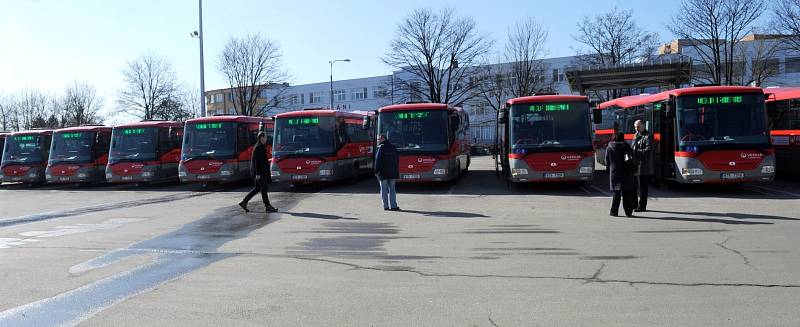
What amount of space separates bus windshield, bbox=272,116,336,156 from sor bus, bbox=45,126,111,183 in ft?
31.2

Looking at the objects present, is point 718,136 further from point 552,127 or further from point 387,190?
point 387,190

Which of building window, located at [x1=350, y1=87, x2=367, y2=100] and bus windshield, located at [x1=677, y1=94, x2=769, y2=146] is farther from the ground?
building window, located at [x1=350, y1=87, x2=367, y2=100]

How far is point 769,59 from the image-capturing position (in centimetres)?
3831

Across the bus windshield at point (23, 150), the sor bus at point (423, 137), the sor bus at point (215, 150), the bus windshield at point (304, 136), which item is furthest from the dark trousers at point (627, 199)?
the bus windshield at point (23, 150)

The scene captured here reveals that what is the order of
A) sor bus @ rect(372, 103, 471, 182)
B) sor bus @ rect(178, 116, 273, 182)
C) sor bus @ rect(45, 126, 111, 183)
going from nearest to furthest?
1. sor bus @ rect(372, 103, 471, 182)
2. sor bus @ rect(178, 116, 273, 182)
3. sor bus @ rect(45, 126, 111, 183)

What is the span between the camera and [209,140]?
21859mm

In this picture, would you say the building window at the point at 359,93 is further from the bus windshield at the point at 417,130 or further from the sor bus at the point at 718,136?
the sor bus at the point at 718,136

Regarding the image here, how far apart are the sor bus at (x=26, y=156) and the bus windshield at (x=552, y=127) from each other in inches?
824

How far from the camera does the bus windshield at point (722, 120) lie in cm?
1519

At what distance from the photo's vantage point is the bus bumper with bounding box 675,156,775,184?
14844mm

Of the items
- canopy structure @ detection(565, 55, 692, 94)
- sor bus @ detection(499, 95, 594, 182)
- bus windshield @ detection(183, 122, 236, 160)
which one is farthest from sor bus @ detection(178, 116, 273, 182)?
canopy structure @ detection(565, 55, 692, 94)

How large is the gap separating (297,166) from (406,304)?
46.5 ft

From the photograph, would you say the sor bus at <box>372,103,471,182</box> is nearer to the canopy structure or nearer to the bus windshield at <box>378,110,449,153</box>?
the bus windshield at <box>378,110,449,153</box>

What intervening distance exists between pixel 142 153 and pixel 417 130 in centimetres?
1146
